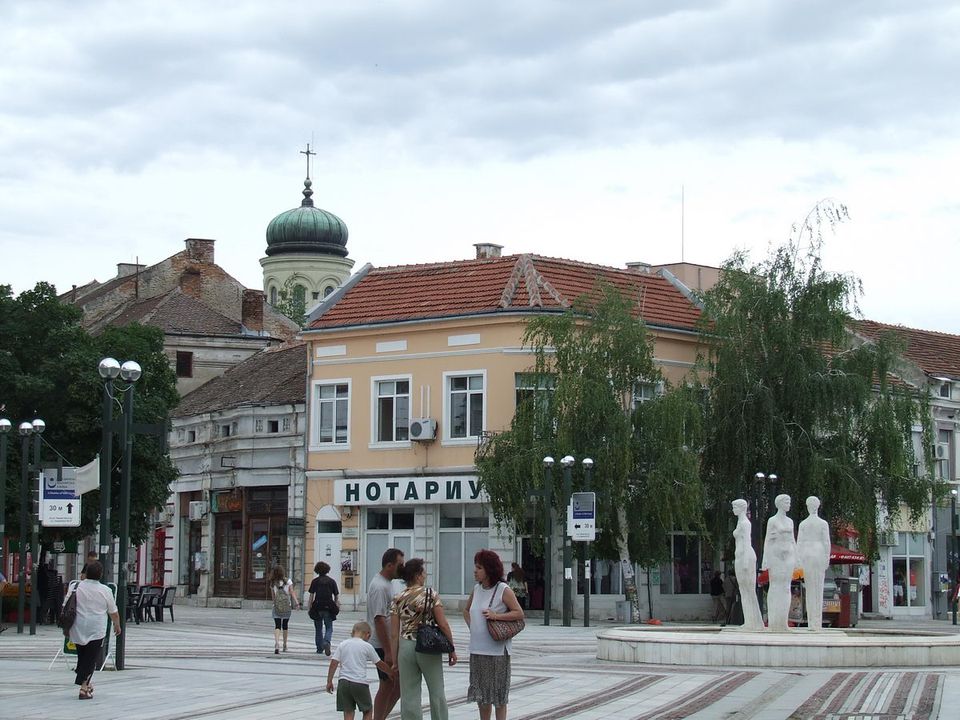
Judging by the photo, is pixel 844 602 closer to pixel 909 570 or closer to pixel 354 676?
pixel 909 570

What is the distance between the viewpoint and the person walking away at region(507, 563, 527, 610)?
42219 mm

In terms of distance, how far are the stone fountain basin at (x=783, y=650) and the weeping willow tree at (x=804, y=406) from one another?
1719cm

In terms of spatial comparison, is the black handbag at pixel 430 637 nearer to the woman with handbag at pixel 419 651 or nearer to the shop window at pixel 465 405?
the woman with handbag at pixel 419 651

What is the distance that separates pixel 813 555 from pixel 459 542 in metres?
19.1

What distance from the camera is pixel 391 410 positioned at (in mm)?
47156

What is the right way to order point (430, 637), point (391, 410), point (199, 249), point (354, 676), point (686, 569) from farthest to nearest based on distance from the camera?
point (199, 249)
point (391, 410)
point (686, 569)
point (354, 676)
point (430, 637)

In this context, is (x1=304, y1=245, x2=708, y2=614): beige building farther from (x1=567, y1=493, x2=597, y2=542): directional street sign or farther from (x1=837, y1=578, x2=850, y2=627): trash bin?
(x1=837, y1=578, x2=850, y2=627): trash bin

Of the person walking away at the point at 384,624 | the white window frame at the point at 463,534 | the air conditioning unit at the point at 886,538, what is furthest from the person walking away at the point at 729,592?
the person walking away at the point at 384,624

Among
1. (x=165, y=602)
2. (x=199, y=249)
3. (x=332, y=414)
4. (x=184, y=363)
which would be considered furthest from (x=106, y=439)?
(x=199, y=249)

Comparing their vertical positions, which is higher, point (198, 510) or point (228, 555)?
point (198, 510)

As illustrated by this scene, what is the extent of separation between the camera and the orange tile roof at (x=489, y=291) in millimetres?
45875

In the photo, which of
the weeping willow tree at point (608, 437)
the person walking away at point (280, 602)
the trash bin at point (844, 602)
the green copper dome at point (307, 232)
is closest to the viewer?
the person walking away at point (280, 602)

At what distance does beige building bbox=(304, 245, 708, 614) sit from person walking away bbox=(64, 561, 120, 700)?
23.7 meters

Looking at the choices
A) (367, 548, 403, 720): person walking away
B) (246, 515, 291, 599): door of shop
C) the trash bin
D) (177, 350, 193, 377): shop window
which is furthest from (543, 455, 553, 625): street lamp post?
(177, 350, 193, 377): shop window
